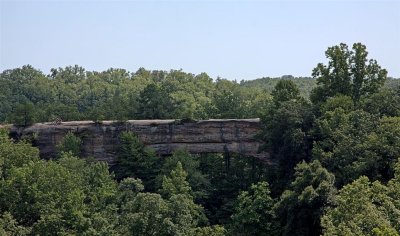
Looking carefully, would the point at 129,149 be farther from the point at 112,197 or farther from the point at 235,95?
the point at 235,95

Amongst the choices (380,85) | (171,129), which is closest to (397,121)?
(380,85)

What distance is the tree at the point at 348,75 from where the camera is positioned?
130 feet

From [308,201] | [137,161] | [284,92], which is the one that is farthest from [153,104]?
[308,201]

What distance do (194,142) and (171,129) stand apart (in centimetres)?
180

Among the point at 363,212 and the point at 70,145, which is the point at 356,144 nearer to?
the point at 363,212


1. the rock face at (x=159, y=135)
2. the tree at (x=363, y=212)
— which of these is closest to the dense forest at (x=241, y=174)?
the tree at (x=363, y=212)

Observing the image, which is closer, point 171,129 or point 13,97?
point 171,129

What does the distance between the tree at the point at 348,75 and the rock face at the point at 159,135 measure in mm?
5158

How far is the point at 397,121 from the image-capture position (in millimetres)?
31875

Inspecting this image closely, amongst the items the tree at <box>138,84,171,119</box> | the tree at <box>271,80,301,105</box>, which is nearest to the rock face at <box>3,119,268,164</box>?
the tree at <box>271,80,301,105</box>

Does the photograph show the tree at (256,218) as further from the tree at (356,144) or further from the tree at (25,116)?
the tree at (25,116)

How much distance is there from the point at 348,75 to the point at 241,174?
30.6ft

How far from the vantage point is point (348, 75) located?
3962 cm

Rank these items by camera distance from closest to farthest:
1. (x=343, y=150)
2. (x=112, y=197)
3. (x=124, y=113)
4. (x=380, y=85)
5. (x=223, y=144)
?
1. (x=343, y=150)
2. (x=112, y=197)
3. (x=380, y=85)
4. (x=223, y=144)
5. (x=124, y=113)
